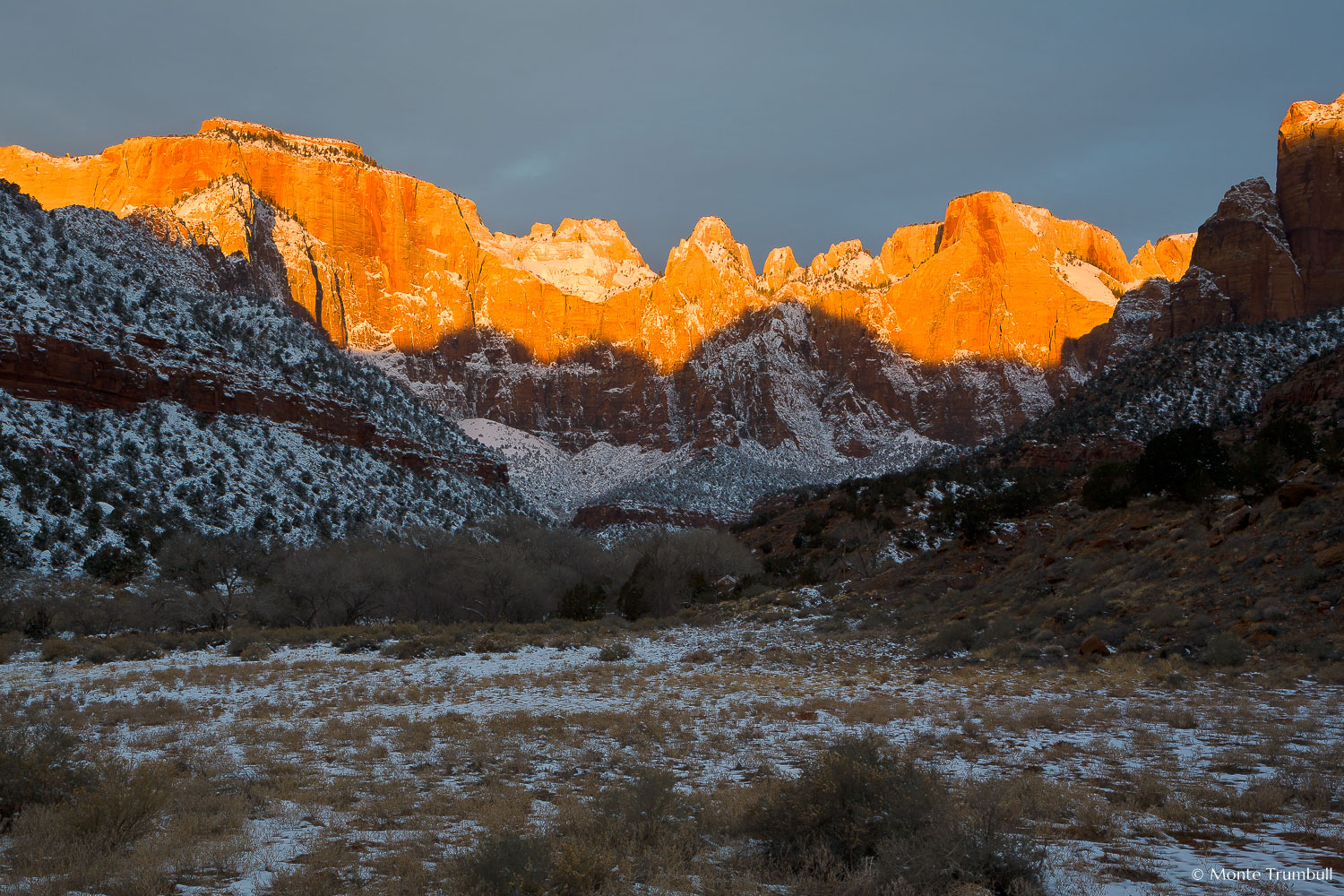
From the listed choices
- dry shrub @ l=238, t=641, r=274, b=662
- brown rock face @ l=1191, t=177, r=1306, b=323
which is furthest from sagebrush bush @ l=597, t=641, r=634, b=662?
brown rock face @ l=1191, t=177, r=1306, b=323

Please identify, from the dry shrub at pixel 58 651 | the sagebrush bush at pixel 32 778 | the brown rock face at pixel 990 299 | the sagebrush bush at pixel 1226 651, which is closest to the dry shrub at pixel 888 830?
the sagebrush bush at pixel 32 778

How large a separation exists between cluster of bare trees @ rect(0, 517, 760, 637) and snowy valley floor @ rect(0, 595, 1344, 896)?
17.3 m

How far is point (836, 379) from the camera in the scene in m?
177

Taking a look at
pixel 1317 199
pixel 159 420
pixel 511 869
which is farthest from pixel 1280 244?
pixel 511 869

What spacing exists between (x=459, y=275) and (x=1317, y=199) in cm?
16269

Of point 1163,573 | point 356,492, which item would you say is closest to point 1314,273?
point 1163,573

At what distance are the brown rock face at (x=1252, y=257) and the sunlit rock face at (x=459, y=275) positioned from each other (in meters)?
77.6

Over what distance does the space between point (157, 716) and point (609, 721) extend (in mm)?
7716

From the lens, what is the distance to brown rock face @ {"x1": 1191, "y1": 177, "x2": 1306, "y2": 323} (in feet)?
281

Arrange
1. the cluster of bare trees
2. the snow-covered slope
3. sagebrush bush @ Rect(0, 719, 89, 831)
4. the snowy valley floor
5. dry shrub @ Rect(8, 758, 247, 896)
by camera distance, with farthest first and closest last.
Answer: the snow-covered slope, the cluster of bare trees, sagebrush bush @ Rect(0, 719, 89, 831), the snowy valley floor, dry shrub @ Rect(8, 758, 247, 896)

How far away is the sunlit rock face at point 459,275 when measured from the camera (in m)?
163

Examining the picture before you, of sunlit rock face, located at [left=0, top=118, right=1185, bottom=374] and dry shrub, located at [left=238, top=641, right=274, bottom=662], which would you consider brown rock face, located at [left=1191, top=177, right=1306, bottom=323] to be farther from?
dry shrub, located at [left=238, top=641, right=274, bottom=662]

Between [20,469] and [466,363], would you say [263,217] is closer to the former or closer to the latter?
[466,363]

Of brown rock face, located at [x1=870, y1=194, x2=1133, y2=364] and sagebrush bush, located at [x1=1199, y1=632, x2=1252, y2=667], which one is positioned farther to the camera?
brown rock face, located at [x1=870, y1=194, x2=1133, y2=364]
